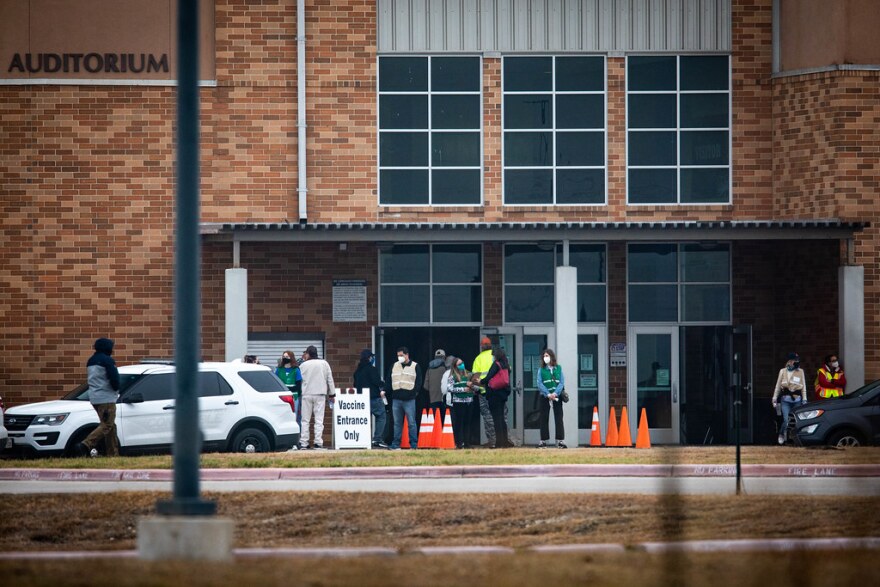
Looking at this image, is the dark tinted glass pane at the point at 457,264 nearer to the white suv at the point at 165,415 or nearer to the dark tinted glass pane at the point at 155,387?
the white suv at the point at 165,415

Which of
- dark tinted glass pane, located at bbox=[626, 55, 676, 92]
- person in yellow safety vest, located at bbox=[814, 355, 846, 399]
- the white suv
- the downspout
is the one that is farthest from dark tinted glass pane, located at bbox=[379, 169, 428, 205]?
person in yellow safety vest, located at bbox=[814, 355, 846, 399]

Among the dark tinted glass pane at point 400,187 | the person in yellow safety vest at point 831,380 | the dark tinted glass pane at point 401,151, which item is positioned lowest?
the person in yellow safety vest at point 831,380

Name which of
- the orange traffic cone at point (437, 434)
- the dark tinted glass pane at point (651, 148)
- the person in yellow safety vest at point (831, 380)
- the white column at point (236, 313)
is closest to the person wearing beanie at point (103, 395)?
the white column at point (236, 313)

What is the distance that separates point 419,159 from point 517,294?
3.45m

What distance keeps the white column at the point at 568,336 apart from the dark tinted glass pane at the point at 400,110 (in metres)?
4.77

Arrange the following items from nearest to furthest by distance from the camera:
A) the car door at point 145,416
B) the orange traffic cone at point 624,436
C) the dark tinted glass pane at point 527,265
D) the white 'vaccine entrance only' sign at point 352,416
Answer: the car door at point 145,416 → the white 'vaccine entrance only' sign at point 352,416 → the orange traffic cone at point 624,436 → the dark tinted glass pane at point 527,265

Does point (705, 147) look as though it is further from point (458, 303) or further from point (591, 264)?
point (458, 303)

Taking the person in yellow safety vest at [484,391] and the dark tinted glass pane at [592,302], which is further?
the dark tinted glass pane at [592,302]

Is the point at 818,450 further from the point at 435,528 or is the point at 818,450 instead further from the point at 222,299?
the point at 222,299

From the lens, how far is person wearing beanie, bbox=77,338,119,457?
2025 centimetres

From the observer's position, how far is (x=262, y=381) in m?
22.7

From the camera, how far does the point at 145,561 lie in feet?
31.0

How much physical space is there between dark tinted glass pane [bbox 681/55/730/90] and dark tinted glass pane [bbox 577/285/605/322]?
4.56 metres

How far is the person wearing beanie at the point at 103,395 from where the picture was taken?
2025 cm
